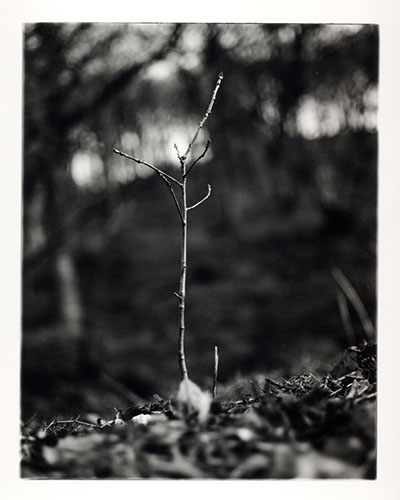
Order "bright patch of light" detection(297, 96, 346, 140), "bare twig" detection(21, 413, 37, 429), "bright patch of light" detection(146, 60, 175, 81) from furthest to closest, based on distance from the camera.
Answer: "bright patch of light" detection(146, 60, 175, 81) → "bright patch of light" detection(297, 96, 346, 140) → "bare twig" detection(21, 413, 37, 429)

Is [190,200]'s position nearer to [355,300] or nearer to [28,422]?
[355,300]

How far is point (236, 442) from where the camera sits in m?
1.34

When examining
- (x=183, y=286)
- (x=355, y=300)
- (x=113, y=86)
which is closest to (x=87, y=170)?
(x=113, y=86)

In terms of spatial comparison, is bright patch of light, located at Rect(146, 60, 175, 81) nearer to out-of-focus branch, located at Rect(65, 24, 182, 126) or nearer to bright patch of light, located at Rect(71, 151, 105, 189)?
out-of-focus branch, located at Rect(65, 24, 182, 126)

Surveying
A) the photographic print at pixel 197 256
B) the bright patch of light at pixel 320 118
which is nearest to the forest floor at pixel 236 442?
the photographic print at pixel 197 256

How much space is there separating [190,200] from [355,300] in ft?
2.24

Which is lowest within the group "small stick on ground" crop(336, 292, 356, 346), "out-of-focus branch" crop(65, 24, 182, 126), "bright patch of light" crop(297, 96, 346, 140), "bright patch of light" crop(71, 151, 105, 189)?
"small stick on ground" crop(336, 292, 356, 346)

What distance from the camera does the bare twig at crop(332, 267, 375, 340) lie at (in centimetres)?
148

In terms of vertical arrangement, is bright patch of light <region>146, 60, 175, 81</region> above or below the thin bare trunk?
above

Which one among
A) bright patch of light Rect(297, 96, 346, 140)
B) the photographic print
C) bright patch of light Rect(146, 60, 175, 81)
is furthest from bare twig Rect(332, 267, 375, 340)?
bright patch of light Rect(146, 60, 175, 81)

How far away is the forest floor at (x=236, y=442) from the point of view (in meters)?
1.33

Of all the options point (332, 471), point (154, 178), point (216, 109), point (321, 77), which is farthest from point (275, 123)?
point (332, 471)

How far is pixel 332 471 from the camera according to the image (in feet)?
4.47
